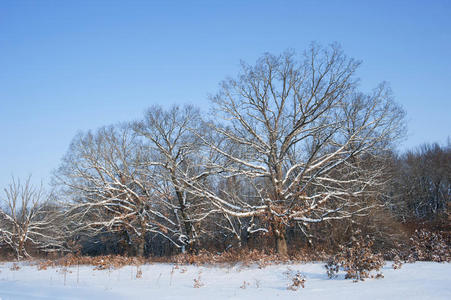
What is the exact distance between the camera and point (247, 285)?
867cm

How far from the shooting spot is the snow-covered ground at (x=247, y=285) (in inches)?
260

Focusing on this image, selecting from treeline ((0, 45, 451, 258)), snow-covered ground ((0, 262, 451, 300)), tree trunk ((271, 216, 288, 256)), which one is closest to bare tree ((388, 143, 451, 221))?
treeline ((0, 45, 451, 258))

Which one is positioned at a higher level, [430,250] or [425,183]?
[425,183]

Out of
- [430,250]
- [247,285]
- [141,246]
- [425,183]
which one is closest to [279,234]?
[430,250]

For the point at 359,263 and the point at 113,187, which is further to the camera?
the point at 113,187

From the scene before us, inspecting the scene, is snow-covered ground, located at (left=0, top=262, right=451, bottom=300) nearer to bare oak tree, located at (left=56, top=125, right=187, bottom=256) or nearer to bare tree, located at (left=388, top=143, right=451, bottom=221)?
bare oak tree, located at (left=56, top=125, right=187, bottom=256)

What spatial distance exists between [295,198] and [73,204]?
47.7 feet

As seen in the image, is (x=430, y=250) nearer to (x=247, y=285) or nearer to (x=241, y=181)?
(x=247, y=285)

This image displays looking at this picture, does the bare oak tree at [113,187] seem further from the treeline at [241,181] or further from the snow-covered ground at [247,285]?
the snow-covered ground at [247,285]

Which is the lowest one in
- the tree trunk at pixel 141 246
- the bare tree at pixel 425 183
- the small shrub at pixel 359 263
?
the tree trunk at pixel 141 246

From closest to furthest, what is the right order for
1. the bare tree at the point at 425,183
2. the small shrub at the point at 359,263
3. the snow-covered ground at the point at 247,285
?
the snow-covered ground at the point at 247,285
the small shrub at the point at 359,263
the bare tree at the point at 425,183

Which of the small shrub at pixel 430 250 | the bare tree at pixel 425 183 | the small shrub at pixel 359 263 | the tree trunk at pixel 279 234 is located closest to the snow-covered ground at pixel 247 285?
the small shrub at pixel 359 263

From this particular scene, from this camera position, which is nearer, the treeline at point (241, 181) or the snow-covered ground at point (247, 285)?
the snow-covered ground at point (247, 285)

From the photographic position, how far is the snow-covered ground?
21.7 ft
